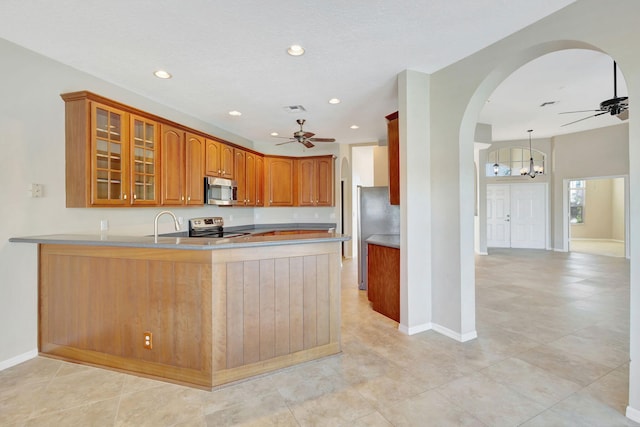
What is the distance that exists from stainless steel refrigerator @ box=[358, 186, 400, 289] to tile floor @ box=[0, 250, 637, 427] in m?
1.56

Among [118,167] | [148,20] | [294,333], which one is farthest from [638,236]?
[118,167]

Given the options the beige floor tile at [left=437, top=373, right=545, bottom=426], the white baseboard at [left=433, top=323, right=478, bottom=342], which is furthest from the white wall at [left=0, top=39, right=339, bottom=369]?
the white baseboard at [left=433, top=323, right=478, bottom=342]

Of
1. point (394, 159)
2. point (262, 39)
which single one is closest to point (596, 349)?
point (394, 159)

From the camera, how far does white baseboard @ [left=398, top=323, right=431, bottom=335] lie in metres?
2.93

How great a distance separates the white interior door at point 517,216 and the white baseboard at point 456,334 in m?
7.02

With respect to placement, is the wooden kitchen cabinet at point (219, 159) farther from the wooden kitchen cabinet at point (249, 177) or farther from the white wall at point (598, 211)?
the white wall at point (598, 211)

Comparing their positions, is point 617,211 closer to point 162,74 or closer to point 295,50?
point 295,50

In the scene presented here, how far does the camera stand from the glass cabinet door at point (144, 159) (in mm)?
3227

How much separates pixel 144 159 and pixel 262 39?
78.2 inches

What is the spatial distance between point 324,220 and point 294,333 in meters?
4.32

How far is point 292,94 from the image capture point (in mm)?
3727

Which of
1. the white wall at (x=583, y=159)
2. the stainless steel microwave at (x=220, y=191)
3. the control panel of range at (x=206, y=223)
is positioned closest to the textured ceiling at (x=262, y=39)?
the stainless steel microwave at (x=220, y=191)

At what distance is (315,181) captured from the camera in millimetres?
6297

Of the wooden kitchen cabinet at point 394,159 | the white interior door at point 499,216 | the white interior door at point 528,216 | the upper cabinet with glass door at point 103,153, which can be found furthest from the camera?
the white interior door at point 499,216
